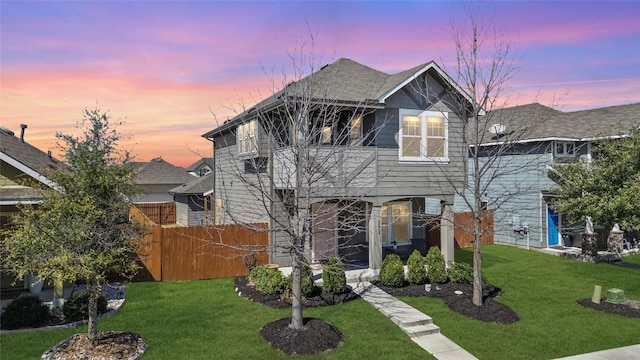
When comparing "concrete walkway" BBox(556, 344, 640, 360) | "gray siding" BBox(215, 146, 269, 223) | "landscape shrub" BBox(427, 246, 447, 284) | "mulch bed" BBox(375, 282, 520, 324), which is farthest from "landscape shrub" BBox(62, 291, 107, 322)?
"concrete walkway" BBox(556, 344, 640, 360)

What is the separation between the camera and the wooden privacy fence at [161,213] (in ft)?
108

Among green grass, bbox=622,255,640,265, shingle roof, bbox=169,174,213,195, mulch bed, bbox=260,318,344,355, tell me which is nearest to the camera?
mulch bed, bbox=260,318,344,355

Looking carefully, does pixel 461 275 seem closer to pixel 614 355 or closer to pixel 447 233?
pixel 447 233

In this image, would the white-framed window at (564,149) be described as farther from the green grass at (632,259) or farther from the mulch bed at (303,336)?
the mulch bed at (303,336)

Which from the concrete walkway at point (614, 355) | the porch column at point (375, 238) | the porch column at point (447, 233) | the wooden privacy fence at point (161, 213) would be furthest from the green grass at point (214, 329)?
the wooden privacy fence at point (161, 213)

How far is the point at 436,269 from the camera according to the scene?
1410 centimetres

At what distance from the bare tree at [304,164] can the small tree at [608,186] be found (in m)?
9.54

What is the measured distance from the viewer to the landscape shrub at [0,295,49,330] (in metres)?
9.73

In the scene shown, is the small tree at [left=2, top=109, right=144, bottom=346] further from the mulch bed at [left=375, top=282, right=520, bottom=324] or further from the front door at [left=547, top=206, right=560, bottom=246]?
the front door at [left=547, top=206, right=560, bottom=246]

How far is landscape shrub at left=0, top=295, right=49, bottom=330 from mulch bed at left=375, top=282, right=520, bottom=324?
1008 cm

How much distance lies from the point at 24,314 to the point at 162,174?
3786cm

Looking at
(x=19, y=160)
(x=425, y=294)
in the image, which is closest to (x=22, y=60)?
(x=19, y=160)

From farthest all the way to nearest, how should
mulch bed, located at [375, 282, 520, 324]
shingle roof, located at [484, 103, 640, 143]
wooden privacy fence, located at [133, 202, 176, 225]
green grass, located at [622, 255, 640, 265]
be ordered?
1. wooden privacy fence, located at [133, 202, 176, 225]
2. shingle roof, located at [484, 103, 640, 143]
3. green grass, located at [622, 255, 640, 265]
4. mulch bed, located at [375, 282, 520, 324]

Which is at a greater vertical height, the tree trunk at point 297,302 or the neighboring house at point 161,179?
the neighboring house at point 161,179
